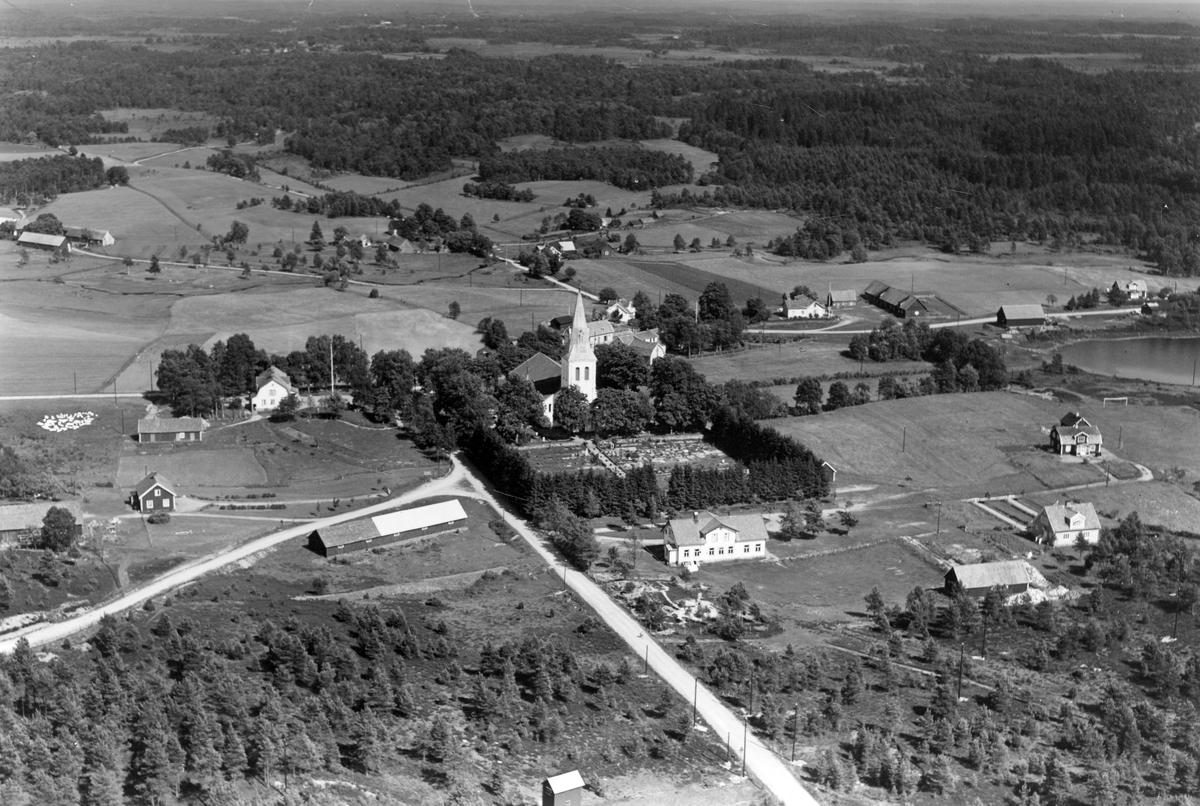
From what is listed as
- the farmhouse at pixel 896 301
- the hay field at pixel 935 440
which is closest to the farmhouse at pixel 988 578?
the hay field at pixel 935 440

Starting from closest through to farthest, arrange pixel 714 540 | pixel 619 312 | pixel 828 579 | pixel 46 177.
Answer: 1. pixel 828 579
2. pixel 714 540
3. pixel 619 312
4. pixel 46 177

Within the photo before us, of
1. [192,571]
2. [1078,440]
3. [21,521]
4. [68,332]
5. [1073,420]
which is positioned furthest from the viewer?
[68,332]

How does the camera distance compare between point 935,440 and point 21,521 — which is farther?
point 935,440

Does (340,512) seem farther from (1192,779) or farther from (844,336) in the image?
(844,336)

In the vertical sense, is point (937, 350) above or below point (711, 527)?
below

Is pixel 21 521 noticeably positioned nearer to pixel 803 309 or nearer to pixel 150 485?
pixel 150 485

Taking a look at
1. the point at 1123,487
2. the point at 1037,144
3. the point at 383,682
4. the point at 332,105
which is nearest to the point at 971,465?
the point at 1123,487

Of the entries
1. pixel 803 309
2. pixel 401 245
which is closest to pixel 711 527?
pixel 803 309
